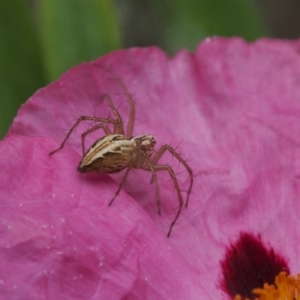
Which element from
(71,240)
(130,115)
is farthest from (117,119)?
(71,240)

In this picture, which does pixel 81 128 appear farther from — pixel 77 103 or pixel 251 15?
pixel 251 15

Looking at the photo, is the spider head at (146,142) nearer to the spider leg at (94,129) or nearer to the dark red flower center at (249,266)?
the spider leg at (94,129)

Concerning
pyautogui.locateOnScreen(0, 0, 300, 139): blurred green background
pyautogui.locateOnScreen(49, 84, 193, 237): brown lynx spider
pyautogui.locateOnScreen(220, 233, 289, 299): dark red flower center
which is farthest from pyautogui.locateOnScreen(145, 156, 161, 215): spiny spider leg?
pyautogui.locateOnScreen(0, 0, 300, 139): blurred green background

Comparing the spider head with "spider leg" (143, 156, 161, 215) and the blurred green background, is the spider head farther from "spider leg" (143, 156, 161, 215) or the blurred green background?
the blurred green background

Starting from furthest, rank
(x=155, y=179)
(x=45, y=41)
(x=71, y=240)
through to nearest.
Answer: (x=45, y=41) → (x=155, y=179) → (x=71, y=240)

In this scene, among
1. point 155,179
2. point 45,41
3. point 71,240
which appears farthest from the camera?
point 45,41

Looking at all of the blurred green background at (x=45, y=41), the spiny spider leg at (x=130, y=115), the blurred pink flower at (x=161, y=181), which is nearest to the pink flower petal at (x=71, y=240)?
the blurred pink flower at (x=161, y=181)

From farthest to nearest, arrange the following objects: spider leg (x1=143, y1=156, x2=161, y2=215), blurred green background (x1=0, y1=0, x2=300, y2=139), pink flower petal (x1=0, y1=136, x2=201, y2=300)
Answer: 1. blurred green background (x1=0, y1=0, x2=300, y2=139)
2. spider leg (x1=143, y1=156, x2=161, y2=215)
3. pink flower petal (x1=0, y1=136, x2=201, y2=300)

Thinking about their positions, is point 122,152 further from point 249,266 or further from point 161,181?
point 249,266
